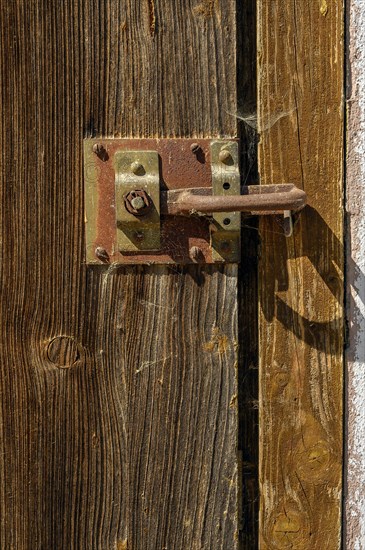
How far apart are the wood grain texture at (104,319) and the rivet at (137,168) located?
0.19 ft

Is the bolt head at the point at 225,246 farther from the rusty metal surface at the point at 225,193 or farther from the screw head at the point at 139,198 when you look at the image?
the screw head at the point at 139,198

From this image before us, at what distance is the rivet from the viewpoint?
829mm

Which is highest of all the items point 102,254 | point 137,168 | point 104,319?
point 137,168

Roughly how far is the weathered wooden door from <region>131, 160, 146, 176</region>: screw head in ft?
0.20

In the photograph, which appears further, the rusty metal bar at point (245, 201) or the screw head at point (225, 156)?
the screw head at point (225, 156)

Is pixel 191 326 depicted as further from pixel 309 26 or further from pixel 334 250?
pixel 309 26

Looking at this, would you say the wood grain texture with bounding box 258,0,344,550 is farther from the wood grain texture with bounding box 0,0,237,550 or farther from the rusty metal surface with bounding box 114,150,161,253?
the rusty metal surface with bounding box 114,150,161,253

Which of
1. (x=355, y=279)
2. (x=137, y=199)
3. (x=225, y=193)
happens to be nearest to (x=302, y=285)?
(x=355, y=279)

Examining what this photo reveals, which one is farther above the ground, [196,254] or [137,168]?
[137,168]

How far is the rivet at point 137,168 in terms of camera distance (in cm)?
83

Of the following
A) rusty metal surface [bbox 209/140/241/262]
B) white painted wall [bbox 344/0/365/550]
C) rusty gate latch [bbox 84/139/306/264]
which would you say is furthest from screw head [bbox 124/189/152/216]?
white painted wall [bbox 344/0/365/550]

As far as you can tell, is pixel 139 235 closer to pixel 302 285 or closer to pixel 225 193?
pixel 225 193

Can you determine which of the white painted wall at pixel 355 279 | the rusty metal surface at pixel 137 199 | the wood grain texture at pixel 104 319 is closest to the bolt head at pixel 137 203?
the rusty metal surface at pixel 137 199

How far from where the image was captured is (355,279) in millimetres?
875
